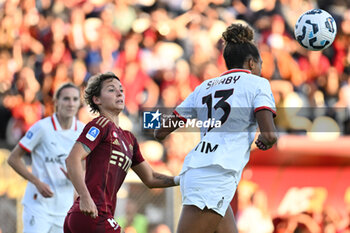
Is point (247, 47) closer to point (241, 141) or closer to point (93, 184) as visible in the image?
point (241, 141)

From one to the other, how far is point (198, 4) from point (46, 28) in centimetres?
274

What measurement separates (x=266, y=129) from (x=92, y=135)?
1099mm

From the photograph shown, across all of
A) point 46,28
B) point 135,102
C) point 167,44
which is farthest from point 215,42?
point 46,28

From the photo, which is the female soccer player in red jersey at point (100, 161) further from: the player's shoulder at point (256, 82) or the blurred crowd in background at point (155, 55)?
the blurred crowd in background at point (155, 55)

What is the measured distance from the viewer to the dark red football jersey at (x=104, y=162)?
434 centimetres

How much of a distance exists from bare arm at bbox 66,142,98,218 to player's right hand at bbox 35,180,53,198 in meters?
1.61

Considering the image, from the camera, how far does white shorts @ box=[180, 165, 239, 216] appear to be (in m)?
4.14

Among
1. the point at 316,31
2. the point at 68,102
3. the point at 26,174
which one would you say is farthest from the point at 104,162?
the point at 316,31

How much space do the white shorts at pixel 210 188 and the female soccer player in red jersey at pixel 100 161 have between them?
505 mm

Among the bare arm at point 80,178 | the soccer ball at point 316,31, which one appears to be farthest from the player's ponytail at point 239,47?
the soccer ball at point 316,31

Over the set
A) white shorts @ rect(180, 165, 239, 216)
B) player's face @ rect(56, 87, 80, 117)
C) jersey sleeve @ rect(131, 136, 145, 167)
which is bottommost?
white shorts @ rect(180, 165, 239, 216)

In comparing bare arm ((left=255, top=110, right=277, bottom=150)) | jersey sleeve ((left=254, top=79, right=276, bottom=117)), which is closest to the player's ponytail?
jersey sleeve ((left=254, top=79, right=276, bottom=117))

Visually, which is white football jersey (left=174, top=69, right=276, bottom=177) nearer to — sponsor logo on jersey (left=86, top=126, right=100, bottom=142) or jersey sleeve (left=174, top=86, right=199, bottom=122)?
jersey sleeve (left=174, top=86, right=199, bottom=122)

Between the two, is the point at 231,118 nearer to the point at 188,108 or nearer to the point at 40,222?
the point at 188,108
